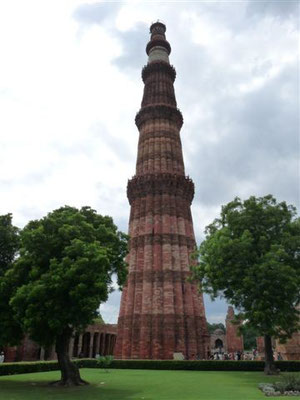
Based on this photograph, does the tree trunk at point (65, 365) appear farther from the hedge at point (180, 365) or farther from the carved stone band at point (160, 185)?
the carved stone band at point (160, 185)

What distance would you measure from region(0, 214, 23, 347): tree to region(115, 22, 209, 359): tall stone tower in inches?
665

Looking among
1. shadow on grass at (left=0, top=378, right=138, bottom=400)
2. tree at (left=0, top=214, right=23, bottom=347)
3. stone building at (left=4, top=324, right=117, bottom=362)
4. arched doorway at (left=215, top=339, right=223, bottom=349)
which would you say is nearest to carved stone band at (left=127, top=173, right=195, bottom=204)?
stone building at (left=4, top=324, right=117, bottom=362)

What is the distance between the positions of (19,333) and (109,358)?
13.7m

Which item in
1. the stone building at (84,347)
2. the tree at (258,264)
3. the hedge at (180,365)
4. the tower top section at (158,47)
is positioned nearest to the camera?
the tree at (258,264)

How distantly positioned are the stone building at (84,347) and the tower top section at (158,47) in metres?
36.4

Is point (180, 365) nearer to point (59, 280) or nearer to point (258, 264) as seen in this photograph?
point (258, 264)

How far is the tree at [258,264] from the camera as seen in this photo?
2044 centimetres

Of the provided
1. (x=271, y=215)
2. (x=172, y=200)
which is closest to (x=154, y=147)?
(x=172, y=200)

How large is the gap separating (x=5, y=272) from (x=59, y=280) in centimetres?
481

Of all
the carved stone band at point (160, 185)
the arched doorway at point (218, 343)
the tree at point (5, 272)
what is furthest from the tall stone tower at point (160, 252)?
the arched doorway at point (218, 343)

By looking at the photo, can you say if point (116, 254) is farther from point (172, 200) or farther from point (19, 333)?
point (172, 200)

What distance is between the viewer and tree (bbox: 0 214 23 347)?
1780 cm

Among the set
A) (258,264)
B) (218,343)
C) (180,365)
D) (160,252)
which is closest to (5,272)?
(258,264)

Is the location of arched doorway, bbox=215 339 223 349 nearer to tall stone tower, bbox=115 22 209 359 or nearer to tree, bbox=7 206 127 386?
tall stone tower, bbox=115 22 209 359
